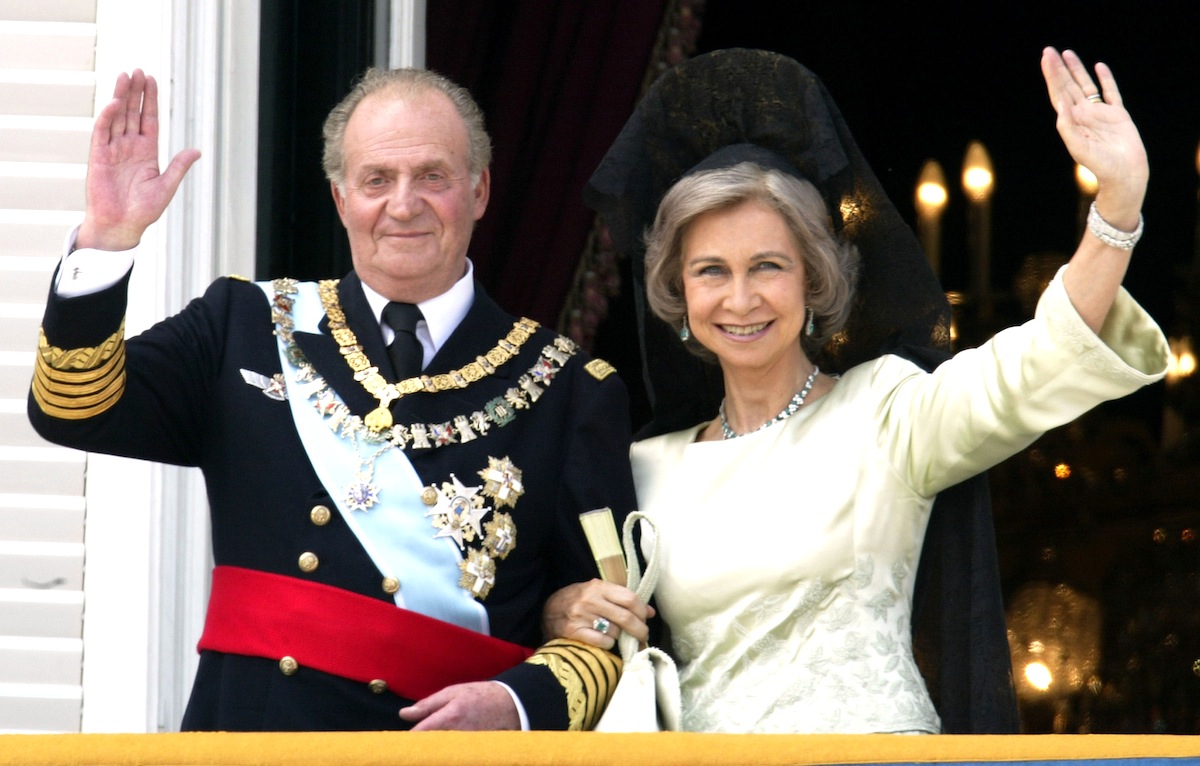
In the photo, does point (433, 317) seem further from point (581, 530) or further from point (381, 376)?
point (581, 530)

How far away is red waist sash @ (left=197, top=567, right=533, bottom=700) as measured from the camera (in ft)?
7.89

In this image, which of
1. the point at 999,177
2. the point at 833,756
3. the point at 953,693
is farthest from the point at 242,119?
the point at 999,177

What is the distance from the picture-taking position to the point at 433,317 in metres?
2.66

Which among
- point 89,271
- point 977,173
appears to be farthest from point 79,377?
point 977,173

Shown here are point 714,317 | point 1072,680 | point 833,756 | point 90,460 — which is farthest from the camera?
point 1072,680

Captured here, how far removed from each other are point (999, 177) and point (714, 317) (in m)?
2.65

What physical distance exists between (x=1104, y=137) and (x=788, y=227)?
21.3 inches

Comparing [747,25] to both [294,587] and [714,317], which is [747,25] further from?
[294,587]

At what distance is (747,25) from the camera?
5062 mm

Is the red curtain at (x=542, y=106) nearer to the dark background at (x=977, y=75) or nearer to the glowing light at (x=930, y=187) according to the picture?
the dark background at (x=977, y=75)

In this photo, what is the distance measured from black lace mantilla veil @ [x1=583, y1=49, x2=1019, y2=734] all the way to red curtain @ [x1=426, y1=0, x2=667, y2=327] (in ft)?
4.73

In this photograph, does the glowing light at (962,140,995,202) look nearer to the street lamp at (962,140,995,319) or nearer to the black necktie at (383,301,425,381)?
the street lamp at (962,140,995,319)

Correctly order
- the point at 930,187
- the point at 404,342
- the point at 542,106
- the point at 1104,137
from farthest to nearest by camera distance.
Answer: the point at 930,187, the point at 542,106, the point at 404,342, the point at 1104,137

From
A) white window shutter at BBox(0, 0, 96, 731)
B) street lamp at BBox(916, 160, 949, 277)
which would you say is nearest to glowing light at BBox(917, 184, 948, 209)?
street lamp at BBox(916, 160, 949, 277)
